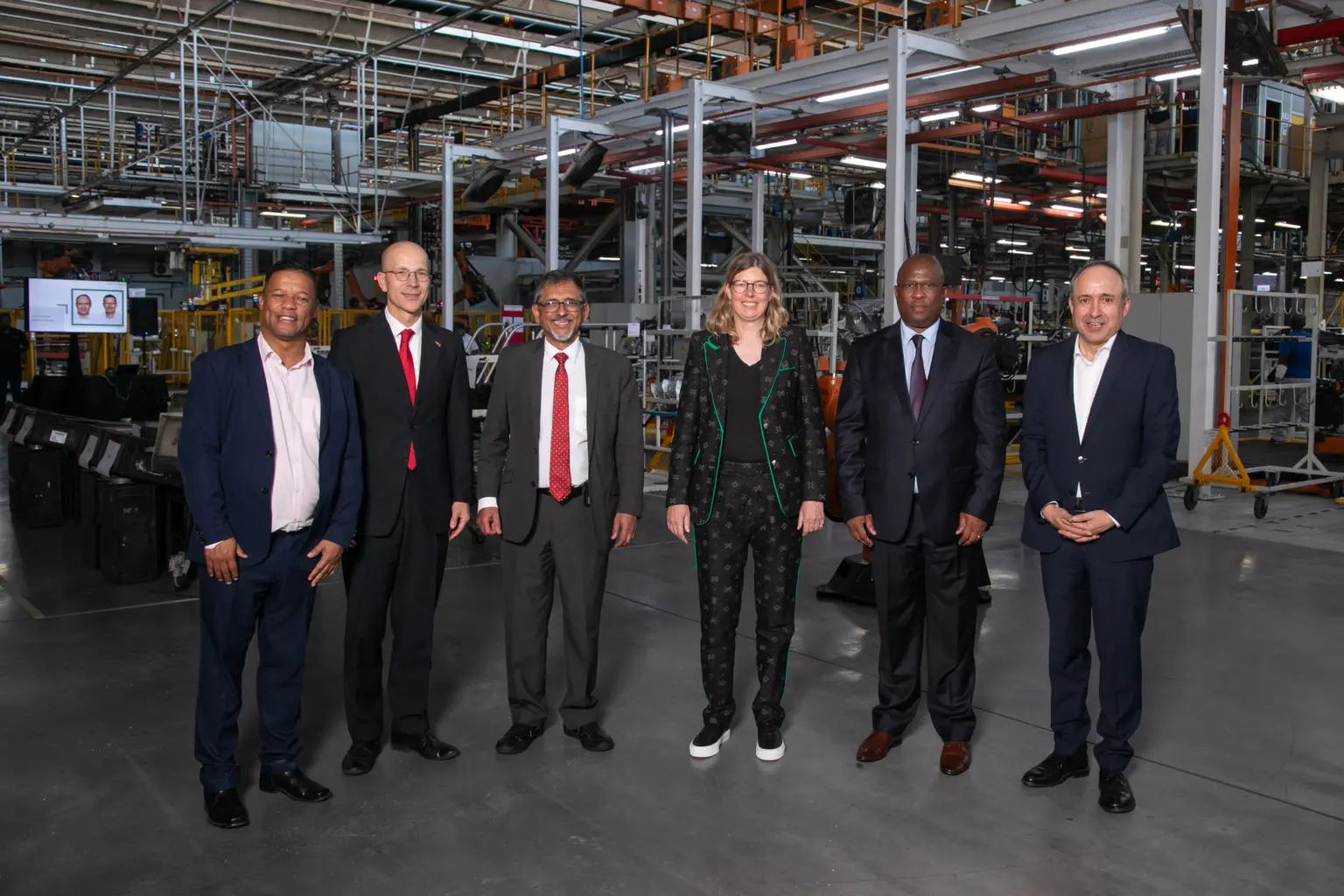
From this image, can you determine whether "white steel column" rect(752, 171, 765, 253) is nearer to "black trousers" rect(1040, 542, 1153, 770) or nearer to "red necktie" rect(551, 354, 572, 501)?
"red necktie" rect(551, 354, 572, 501)

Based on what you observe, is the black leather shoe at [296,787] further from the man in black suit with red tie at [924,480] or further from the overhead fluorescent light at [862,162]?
the overhead fluorescent light at [862,162]

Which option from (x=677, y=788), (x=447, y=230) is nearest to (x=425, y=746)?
(x=677, y=788)

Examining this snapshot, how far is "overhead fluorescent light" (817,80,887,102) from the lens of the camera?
11.9 m

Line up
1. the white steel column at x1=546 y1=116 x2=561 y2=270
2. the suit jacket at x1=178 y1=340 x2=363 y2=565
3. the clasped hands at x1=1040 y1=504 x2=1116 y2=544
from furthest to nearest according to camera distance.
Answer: the white steel column at x1=546 y1=116 x2=561 y2=270 → the clasped hands at x1=1040 y1=504 x2=1116 y2=544 → the suit jacket at x1=178 y1=340 x2=363 y2=565

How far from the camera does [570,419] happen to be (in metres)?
3.95

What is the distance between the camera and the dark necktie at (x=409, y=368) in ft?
12.4

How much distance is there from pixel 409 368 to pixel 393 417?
0.18 m

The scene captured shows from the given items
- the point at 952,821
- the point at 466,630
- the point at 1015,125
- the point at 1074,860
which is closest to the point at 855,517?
the point at 952,821

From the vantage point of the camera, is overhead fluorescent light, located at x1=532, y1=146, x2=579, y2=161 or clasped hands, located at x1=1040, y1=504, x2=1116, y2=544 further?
overhead fluorescent light, located at x1=532, y1=146, x2=579, y2=161

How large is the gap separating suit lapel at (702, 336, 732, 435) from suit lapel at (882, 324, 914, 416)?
1.89 ft

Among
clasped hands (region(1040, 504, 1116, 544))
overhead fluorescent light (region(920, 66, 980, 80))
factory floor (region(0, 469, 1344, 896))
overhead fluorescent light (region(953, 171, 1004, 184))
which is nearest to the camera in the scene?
factory floor (region(0, 469, 1344, 896))

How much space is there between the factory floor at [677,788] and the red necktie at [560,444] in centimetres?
99

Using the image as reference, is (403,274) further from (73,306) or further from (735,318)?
(73,306)

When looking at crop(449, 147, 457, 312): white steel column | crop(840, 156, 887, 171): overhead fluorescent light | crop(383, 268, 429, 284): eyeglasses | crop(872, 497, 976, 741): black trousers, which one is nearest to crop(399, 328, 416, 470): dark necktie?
crop(383, 268, 429, 284): eyeglasses
